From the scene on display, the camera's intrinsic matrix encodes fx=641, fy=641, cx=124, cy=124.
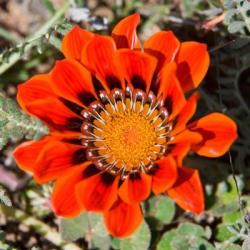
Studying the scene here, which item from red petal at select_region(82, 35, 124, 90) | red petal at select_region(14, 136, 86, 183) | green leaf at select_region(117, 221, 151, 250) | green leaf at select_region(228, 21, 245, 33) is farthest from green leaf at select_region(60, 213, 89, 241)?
green leaf at select_region(228, 21, 245, 33)

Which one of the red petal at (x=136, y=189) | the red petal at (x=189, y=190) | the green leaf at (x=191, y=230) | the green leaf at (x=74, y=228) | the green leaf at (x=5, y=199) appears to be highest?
the red petal at (x=136, y=189)

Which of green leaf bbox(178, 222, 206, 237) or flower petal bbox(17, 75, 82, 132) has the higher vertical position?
flower petal bbox(17, 75, 82, 132)

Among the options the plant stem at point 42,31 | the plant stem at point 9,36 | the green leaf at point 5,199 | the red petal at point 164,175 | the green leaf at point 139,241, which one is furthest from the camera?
the plant stem at point 9,36

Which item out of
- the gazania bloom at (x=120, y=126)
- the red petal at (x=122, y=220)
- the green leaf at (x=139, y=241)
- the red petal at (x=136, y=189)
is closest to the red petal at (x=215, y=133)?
the gazania bloom at (x=120, y=126)

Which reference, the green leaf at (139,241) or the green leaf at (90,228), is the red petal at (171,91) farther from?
the green leaf at (90,228)

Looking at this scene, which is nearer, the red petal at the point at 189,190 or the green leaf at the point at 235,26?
the red petal at the point at 189,190

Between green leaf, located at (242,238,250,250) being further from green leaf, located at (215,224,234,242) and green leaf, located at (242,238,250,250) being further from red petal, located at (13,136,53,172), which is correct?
red petal, located at (13,136,53,172)
